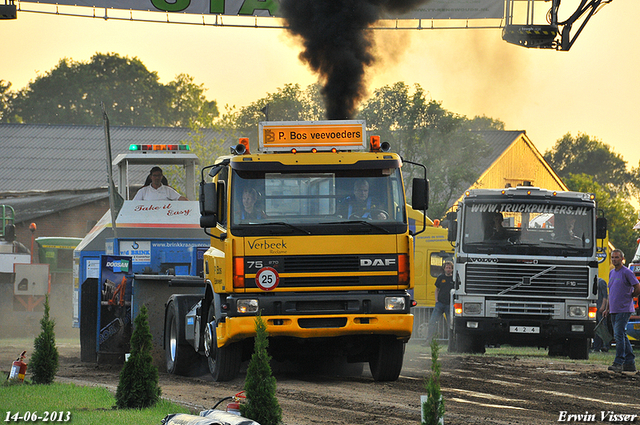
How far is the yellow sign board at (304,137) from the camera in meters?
11.8

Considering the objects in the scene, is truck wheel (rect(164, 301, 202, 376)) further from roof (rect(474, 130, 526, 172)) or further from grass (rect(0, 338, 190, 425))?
roof (rect(474, 130, 526, 172))

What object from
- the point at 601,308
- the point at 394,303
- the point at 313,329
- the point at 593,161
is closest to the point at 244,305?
the point at 313,329

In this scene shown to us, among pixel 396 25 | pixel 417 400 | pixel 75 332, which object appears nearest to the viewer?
pixel 417 400

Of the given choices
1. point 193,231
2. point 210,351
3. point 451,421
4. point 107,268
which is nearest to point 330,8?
point 193,231

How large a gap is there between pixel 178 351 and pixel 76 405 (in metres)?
3.94

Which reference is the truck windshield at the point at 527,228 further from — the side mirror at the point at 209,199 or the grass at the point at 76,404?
the grass at the point at 76,404

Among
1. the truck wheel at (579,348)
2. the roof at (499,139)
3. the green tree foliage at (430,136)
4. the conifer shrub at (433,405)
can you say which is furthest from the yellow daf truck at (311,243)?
the roof at (499,139)

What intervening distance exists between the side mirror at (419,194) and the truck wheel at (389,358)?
171 cm

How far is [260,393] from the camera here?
749 cm

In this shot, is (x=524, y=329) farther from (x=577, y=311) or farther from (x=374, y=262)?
(x=374, y=262)

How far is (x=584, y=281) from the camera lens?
650 inches

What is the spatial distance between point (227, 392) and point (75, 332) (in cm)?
1682

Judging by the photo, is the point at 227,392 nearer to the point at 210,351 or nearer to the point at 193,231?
the point at 210,351

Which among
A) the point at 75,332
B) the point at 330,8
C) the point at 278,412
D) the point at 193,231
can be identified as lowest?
the point at 75,332
